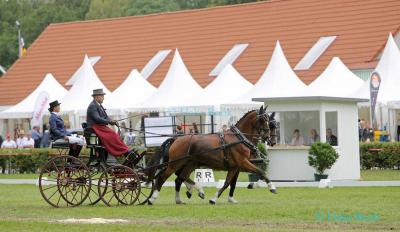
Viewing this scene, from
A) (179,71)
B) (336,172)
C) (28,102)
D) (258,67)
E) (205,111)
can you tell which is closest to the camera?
(336,172)

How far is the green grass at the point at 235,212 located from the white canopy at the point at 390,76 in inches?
461

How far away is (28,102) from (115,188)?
25.9 meters

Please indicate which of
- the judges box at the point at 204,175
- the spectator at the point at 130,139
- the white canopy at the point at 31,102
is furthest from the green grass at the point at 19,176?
the judges box at the point at 204,175

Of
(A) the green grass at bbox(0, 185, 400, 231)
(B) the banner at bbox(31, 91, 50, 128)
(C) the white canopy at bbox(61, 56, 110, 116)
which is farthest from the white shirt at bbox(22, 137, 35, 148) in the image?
(A) the green grass at bbox(0, 185, 400, 231)

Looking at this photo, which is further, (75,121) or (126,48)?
(126,48)

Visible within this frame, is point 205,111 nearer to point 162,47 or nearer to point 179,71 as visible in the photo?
point 179,71

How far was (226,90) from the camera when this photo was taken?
1588 inches

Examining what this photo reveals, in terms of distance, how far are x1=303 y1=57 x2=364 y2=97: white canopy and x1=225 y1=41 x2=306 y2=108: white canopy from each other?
0.54 metres

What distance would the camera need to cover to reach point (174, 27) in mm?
57375

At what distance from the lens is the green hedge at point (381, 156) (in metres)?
32.6

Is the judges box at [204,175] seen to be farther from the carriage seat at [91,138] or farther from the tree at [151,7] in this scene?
the tree at [151,7]

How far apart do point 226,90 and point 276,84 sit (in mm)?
2751

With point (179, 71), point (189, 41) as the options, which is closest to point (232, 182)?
point (179, 71)

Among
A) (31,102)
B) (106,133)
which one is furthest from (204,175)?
(31,102)
